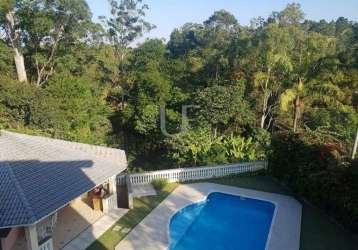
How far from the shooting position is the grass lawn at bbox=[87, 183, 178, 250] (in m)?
10.9

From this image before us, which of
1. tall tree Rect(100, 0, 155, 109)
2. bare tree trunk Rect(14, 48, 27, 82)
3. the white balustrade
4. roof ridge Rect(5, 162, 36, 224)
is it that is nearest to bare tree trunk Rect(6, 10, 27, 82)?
bare tree trunk Rect(14, 48, 27, 82)

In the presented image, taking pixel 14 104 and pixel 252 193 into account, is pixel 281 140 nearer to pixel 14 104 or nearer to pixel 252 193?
pixel 252 193

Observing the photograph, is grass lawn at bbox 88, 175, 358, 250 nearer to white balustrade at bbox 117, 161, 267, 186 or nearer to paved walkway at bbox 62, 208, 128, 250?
paved walkway at bbox 62, 208, 128, 250

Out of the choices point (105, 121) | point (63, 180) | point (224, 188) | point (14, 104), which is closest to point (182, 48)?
point (105, 121)

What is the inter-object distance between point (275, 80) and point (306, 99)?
2.73 m

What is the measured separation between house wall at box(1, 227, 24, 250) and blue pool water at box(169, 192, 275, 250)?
5380mm

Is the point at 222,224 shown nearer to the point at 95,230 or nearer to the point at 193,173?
the point at 193,173

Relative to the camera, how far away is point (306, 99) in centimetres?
2105

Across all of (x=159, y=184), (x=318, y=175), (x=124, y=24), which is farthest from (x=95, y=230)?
(x=124, y=24)

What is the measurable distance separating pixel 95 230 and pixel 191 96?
14.9m

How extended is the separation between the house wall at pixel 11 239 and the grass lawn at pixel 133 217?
2.59 metres

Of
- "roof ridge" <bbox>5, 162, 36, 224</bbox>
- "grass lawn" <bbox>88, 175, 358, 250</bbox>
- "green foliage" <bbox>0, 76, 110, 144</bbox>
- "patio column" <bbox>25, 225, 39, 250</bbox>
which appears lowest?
"grass lawn" <bbox>88, 175, 358, 250</bbox>

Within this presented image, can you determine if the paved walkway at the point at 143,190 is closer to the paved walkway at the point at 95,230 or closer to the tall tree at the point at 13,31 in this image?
the paved walkway at the point at 95,230

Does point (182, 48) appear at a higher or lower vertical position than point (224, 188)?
higher
